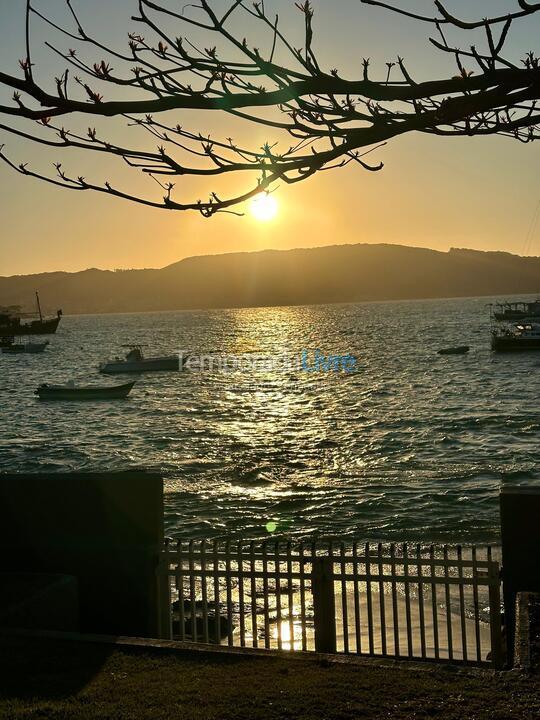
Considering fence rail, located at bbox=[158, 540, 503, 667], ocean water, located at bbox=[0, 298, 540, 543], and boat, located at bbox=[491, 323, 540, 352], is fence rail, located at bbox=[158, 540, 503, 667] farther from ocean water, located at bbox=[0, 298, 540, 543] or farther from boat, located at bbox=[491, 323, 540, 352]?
boat, located at bbox=[491, 323, 540, 352]

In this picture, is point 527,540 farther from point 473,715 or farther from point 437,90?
point 437,90

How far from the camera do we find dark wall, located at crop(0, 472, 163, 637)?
1024 cm

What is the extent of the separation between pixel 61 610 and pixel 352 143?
21.7 feet

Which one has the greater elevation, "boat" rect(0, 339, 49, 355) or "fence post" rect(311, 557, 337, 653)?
"fence post" rect(311, 557, 337, 653)

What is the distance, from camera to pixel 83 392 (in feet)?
230

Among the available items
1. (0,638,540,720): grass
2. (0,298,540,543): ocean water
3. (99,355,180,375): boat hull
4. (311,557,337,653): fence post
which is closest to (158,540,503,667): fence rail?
(311,557,337,653): fence post

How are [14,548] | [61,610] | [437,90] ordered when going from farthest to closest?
[14,548] → [61,610] → [437,90]

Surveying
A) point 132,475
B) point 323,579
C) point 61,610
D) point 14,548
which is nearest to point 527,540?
point 323,579

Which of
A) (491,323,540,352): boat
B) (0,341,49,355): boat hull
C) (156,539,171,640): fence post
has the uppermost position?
(156,539,171,640): fence post

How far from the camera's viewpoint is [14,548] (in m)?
10.7

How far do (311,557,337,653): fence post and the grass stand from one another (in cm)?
104

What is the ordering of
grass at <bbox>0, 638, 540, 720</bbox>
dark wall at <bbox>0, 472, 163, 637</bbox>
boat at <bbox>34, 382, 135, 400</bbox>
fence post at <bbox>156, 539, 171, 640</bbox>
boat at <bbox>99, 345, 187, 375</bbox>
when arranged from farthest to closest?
1. boat at <bbox>99, 345, 187, 375</bbox>
2. boat at <bbox>34, 382, 135, 400</bbox>
3. dark wall at <bbox>0, 472, 163, 637</bbox>
4. fence post at <bbox>156, 539, 171, 640</bbox>
5. grass at <bbox>0, 638, 540, 720</bbox>

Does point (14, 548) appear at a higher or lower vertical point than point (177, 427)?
higher

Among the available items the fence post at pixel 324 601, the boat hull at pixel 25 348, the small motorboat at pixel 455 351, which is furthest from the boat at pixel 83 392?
the boat hull at pixel 25 348
